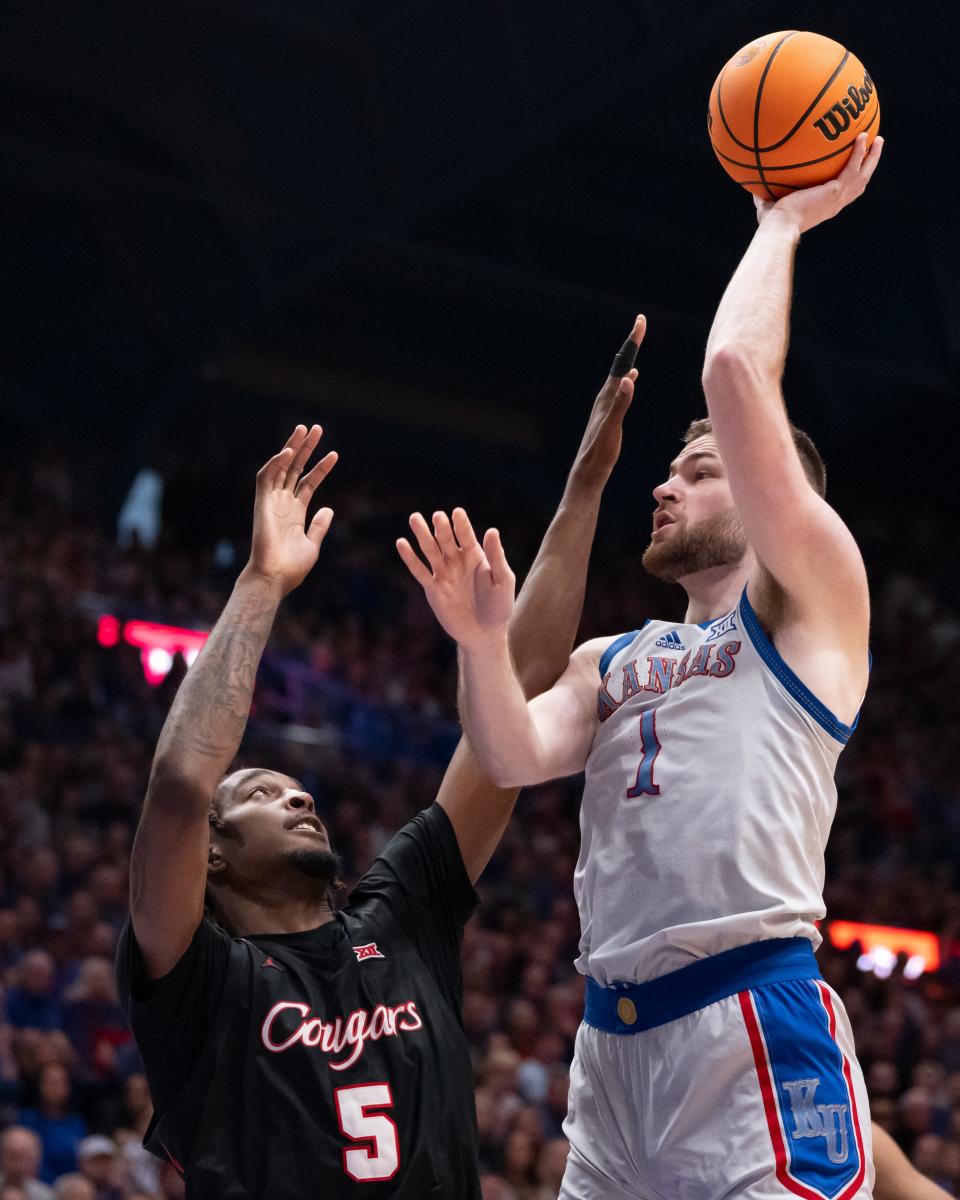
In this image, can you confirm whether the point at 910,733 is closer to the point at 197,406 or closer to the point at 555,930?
the point at 555,930

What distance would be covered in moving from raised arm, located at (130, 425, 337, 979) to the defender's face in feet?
0.98

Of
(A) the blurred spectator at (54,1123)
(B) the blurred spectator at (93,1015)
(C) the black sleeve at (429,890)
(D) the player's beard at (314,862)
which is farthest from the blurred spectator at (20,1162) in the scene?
(D) the player's beard at (314,862)

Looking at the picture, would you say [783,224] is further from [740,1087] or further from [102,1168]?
[102,1168]

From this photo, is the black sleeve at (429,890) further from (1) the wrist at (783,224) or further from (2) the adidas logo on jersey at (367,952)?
(1) the wrist at (783,224)

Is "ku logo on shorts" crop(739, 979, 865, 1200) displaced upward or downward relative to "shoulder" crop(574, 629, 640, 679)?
downward

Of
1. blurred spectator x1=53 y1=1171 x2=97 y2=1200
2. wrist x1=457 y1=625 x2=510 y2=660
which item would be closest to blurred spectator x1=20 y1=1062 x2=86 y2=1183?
blurred spectator x1=53 y1=1171 x2=97 y2=1200

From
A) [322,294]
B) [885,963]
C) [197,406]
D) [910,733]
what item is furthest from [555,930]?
[197,406]

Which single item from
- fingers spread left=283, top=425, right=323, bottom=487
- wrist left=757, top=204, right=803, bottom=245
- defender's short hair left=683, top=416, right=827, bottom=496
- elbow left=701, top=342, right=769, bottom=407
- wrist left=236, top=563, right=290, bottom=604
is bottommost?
wrist left=236, top=563, right=290, bottom=604

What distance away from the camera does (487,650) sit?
3.53m

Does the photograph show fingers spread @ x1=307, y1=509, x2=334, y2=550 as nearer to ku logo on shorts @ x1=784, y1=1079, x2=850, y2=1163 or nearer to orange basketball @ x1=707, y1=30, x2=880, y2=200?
orange basketball @ x1=707, y1=30, x2=880, y2=200

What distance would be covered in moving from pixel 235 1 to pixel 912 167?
660 centimetres

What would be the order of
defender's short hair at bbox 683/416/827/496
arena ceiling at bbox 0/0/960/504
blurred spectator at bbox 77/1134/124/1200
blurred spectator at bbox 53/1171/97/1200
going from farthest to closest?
arena ceiling at bbox 0/0/960/504
blurred spectator at bbox 77/1134/124/1200
blurred spectator at bbox 53/1171/97/1200
defender's short hair at bbox 683/416/827/496

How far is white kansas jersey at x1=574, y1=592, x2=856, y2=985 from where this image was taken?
3430 mm

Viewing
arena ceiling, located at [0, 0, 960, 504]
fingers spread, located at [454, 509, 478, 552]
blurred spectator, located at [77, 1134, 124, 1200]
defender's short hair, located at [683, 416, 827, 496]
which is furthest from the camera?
arena ceiling, located at [0, 0, 960, 504]
